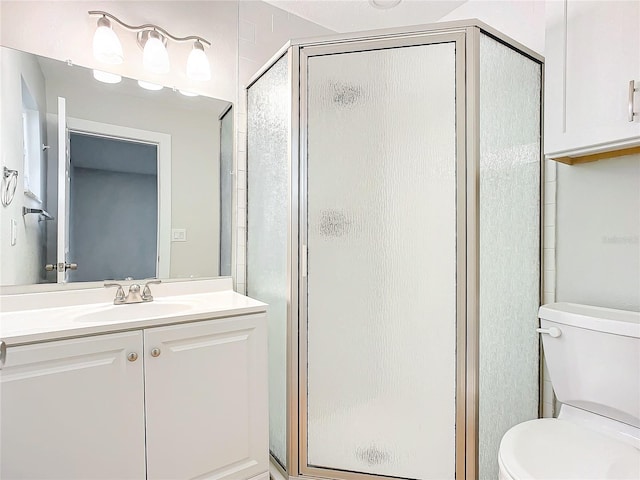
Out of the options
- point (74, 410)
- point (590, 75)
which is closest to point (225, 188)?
point (74, 410)

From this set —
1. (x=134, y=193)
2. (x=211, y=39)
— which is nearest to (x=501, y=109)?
(x=211, y=39)

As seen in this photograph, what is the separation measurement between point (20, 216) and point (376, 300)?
144 centimetres

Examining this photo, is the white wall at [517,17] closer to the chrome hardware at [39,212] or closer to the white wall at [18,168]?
the white wall at [18,168]

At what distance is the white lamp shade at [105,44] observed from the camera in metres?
1.59

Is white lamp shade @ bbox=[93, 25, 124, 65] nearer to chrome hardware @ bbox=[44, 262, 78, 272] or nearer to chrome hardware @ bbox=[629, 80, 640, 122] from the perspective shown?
chrome hardware @ bbox=[44, 262, 78, 272]

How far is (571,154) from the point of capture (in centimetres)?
136

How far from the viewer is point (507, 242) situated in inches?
60.2

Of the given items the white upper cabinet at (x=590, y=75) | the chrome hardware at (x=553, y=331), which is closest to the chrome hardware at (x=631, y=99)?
the white upper cabinet at (x=590, y=75)

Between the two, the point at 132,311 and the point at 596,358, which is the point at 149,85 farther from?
the point at 596,358

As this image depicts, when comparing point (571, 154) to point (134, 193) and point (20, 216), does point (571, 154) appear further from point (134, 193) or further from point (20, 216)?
point (20, 216)

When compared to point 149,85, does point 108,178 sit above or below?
below

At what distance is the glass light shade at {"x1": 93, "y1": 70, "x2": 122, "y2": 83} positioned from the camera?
5.33 feet

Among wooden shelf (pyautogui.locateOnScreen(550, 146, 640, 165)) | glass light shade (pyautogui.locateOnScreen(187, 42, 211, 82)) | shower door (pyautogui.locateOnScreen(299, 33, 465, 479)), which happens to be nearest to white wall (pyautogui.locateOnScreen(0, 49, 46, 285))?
glass light shade (pyautogui.locateOnScreen(187, 42, 211, 82))

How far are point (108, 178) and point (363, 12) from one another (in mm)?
1708
